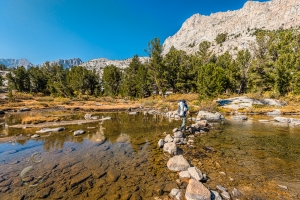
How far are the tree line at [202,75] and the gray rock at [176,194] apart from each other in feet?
92.5

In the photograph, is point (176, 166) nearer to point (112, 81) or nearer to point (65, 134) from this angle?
point (65, 134)

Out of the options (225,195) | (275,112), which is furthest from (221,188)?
(275,112)

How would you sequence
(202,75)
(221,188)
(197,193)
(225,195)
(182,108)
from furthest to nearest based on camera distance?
(202,75) → (182,108) → (221,188) → (225,195) → (197,193)

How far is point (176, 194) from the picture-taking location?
5414 mm

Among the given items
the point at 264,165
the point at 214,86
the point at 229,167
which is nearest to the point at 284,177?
the point at 264,165

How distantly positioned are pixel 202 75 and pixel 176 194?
3073 cm

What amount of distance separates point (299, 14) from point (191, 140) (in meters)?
234

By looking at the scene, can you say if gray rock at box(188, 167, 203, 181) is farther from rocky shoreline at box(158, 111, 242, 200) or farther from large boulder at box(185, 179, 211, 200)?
large boulder at box(185, 179, 211, 200)

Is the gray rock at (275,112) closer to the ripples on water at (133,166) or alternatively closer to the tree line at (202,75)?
the tree line at (202,75)

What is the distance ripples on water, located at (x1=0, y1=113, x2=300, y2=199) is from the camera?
5.75 meters

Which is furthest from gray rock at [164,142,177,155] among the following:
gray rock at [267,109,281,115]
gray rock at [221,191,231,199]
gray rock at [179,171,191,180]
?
gray rock at [267,109,281,115]

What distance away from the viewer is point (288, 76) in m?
43.3

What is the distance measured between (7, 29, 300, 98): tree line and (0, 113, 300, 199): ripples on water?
75.1ft

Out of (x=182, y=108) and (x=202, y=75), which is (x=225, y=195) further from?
(x=202, y=75)
